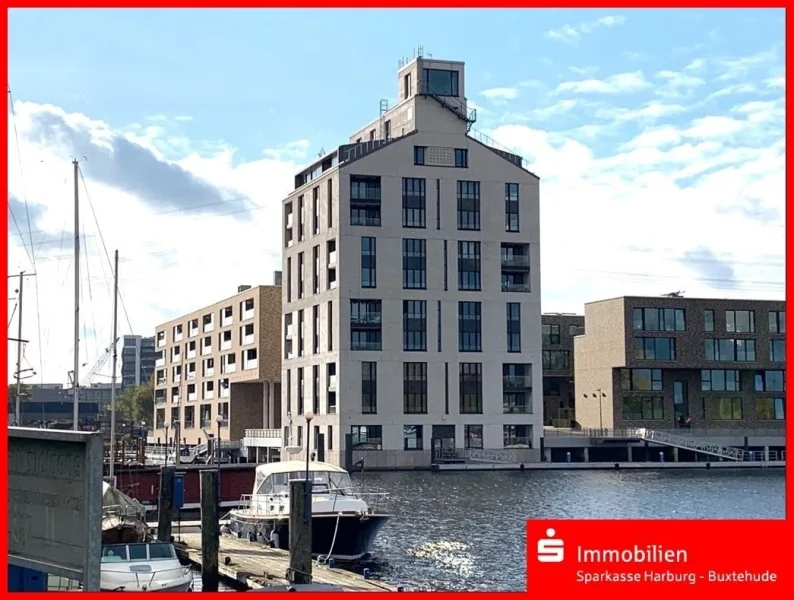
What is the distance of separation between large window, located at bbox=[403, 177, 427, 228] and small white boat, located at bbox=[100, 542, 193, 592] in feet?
245

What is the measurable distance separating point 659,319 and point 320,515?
249 ft

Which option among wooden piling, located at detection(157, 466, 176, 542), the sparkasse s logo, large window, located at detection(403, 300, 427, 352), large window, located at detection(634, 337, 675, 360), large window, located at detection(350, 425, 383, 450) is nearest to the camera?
the sparkasse s logo

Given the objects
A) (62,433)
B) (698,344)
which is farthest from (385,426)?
(62,433)

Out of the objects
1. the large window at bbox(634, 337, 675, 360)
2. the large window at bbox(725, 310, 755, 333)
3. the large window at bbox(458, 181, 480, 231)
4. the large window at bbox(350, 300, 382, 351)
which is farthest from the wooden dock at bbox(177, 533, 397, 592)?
the large window at bbox(725, 310, 755, 333)

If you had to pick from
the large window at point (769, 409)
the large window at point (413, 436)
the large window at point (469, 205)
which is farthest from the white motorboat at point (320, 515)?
the large window at point (769, 409)

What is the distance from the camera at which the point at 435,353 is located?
103375mm

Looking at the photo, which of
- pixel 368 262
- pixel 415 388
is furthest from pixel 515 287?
pixel 368 262

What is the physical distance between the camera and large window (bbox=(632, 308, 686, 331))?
10862cm

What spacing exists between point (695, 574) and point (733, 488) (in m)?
64.1

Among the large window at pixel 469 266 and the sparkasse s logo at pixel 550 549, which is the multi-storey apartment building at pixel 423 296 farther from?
the sparkasse s logo at pixel 550 549

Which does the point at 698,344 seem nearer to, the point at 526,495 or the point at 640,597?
the point at 526,495

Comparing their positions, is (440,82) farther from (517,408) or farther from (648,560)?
(648,560)

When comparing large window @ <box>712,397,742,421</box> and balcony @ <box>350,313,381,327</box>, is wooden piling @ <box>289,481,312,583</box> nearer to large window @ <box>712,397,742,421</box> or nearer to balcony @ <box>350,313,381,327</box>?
balcony @ <box>350,313,381,327</box>

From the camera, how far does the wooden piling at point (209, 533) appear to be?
3288 centimetres
